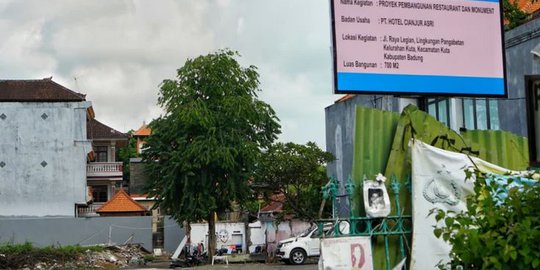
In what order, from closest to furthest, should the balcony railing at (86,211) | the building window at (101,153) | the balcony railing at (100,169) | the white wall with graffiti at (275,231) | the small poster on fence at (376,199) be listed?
the small poster on fence at (376,199) < the white wall with graffiti at (275,231) < the balcony railing at (86,211) < the balcony railing at (100,169) < the building window at (101,153)

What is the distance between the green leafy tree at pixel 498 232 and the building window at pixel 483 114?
1326 centimetres

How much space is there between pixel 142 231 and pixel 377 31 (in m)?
32.0

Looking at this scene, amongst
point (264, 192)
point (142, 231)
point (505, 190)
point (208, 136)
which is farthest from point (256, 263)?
point (505, 190)

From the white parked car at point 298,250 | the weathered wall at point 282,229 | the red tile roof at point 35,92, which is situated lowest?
the white parked car at point 298,250

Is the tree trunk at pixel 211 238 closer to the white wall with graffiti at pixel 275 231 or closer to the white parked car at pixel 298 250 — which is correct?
the white wall with graffiti at pixel 275 231

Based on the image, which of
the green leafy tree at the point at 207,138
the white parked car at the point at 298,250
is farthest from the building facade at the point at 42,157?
the white parked car at the point at 298,250

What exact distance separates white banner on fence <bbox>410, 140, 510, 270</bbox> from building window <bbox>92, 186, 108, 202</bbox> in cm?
4626

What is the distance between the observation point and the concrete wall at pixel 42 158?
4284 cm

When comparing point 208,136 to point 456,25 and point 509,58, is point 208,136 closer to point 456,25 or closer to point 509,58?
point 509,58

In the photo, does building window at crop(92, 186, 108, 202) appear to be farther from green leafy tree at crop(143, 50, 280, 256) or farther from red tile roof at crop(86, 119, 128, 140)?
green leafy tree at crop(143, 50, 280, 256)

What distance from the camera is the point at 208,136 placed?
102 ft

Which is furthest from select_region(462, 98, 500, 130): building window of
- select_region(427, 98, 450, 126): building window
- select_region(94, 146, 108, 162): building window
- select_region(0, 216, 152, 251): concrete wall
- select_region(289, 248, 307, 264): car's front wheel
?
select_region(94, 146, 108, 162): building window

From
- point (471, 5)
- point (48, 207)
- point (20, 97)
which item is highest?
point (20, 97)

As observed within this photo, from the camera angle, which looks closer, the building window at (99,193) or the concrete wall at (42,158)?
the concrete wall at (42,158)
